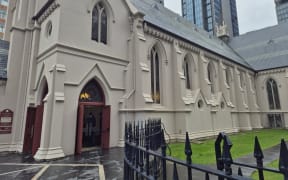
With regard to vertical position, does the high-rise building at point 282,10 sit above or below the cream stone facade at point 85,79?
above

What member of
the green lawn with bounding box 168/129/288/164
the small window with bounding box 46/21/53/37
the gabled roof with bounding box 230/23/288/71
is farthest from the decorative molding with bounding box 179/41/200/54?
the gabled roof with bounding box 230/23/288/71

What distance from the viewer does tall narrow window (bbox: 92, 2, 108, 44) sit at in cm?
1258

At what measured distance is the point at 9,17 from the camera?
1691cm

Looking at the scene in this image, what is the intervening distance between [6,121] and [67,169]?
726cm

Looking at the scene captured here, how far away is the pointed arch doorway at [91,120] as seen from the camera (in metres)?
10.4

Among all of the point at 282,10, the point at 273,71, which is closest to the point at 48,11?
the point at 273,71

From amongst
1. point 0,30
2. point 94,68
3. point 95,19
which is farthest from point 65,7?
point 0,30

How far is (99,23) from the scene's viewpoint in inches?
504

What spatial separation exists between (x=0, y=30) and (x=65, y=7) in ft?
149

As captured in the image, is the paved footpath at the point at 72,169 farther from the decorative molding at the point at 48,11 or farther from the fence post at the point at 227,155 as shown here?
the decorative molding at the point at 48,11

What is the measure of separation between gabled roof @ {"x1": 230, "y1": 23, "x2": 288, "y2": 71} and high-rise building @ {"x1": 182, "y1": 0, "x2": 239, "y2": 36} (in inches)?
1748

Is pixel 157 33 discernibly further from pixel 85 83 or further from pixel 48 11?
pixel 48 11

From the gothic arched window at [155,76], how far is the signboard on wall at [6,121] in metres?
9.87

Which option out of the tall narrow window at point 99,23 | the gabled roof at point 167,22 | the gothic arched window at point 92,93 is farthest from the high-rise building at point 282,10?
the gothic arched window at point 92,93
